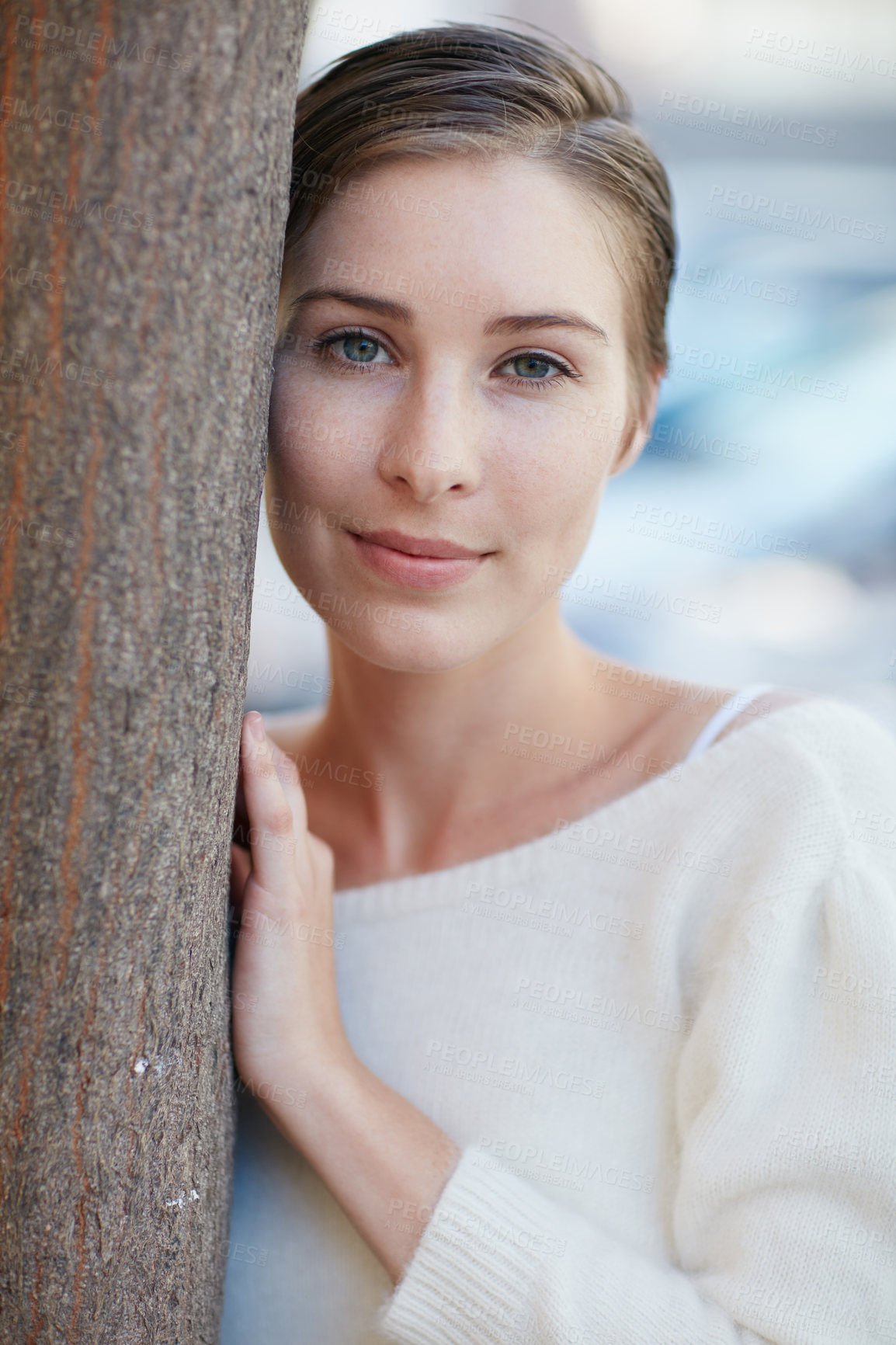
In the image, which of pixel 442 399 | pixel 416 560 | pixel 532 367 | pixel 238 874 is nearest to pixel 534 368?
pixel 532 367

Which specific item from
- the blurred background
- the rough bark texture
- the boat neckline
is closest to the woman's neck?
the boat neckline

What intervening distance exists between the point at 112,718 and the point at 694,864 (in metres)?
0.72

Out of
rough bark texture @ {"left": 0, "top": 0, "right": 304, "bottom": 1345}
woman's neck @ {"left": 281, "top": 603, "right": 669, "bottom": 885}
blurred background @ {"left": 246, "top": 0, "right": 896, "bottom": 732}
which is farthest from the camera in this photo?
blurred background @ {"left": 246, "top": 0, "right": 896, "bottom": 732}

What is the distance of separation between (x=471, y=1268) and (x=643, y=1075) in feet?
0.93

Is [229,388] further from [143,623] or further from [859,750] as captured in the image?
[859,750]

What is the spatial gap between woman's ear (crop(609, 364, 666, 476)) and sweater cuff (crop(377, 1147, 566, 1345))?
87 centimetres

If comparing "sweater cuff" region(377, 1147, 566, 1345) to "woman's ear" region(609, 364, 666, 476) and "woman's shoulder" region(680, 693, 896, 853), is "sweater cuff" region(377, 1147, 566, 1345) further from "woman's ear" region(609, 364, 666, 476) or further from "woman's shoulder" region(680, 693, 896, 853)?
"woman's ear" region(609, 364, 666, 476)

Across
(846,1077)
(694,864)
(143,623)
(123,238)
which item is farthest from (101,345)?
(846,1077)

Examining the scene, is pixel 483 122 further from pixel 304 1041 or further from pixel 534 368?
pixel 304 1041

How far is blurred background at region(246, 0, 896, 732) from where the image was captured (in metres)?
3.93

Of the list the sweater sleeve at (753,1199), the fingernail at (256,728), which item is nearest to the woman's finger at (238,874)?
the fingernail at (256,728)

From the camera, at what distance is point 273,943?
1.06m

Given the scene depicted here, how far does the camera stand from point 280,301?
3.84 ft

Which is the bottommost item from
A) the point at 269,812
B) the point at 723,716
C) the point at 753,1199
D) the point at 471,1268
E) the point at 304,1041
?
the point at 471,1268
